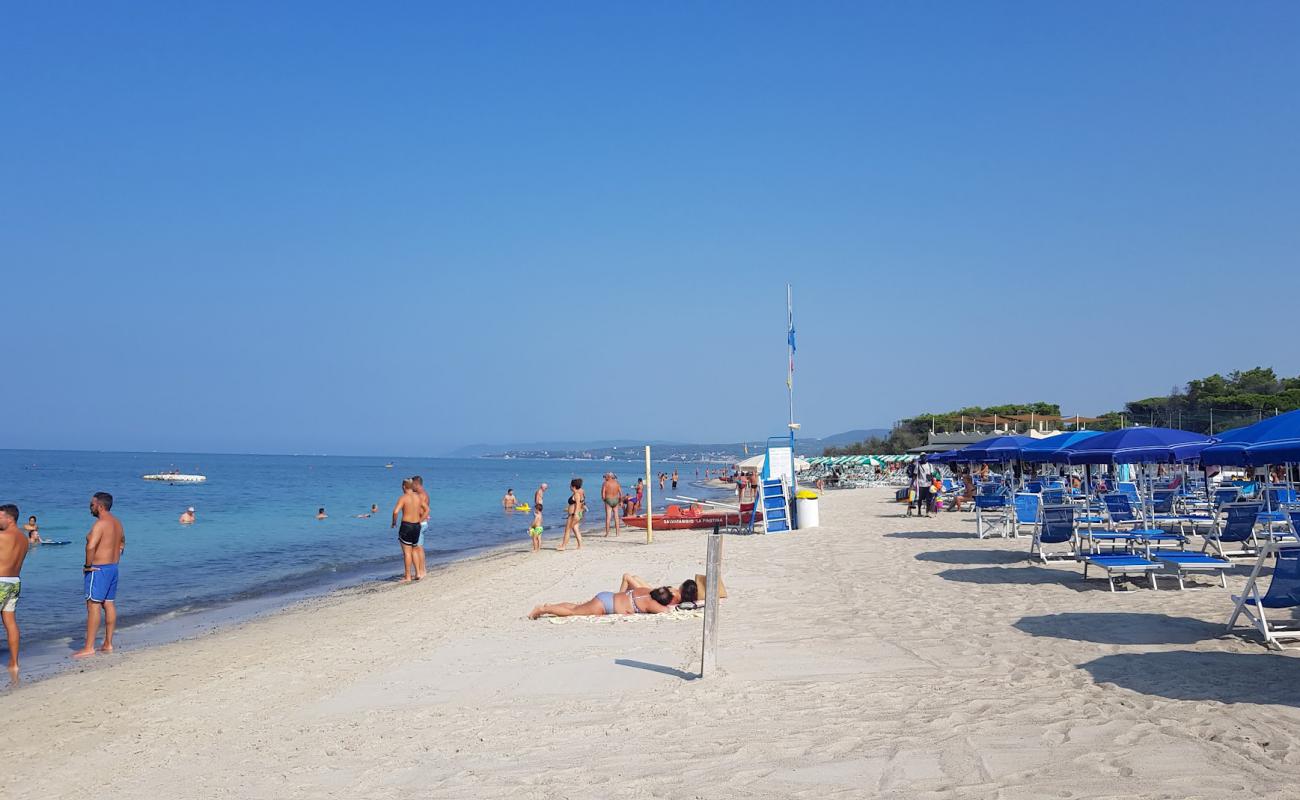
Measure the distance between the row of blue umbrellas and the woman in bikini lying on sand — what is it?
15.6 ft

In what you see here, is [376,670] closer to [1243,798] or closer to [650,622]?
[650,622]

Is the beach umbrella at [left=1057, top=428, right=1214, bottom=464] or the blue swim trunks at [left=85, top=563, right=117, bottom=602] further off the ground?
the beach umbrella at [left=1057, top=428, right=1214, bottom=464]

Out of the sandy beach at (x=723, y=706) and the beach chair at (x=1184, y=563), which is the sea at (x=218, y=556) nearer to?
the sandy beach at (x=723, y=706)

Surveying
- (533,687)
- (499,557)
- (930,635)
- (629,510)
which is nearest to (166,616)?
(499,557)

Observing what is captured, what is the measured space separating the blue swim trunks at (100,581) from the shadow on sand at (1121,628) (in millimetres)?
8117

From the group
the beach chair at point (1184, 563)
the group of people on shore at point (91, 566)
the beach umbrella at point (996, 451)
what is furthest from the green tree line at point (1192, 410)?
the group of people on shore at point (91, 566)

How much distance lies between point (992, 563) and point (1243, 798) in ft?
26.6

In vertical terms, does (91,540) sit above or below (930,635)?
above

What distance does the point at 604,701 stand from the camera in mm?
5691

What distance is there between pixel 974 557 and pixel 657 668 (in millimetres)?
7095

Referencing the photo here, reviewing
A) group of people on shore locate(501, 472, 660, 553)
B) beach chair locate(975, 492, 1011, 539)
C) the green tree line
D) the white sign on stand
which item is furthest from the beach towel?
the green tree line

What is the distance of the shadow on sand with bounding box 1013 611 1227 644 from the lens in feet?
22.1

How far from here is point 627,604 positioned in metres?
8.87

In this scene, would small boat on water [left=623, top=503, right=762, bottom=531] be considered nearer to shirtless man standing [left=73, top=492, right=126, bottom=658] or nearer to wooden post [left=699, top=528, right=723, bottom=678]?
shirtless man standing [left=73, top=492, right=126, bottom=658]
